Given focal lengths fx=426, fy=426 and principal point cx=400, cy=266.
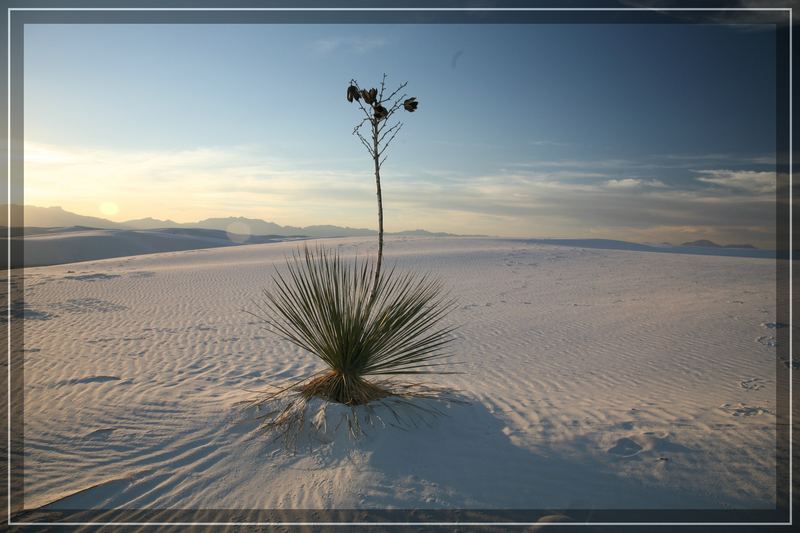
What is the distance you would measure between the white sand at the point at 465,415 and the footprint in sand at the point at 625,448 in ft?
0.06

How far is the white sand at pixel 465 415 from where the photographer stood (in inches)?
149

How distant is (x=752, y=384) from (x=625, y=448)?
4082mm

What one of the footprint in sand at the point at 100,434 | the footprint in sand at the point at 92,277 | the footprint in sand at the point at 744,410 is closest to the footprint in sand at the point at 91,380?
the footprint in sand at the point at 100,434

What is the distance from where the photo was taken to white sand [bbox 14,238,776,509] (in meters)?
3.79

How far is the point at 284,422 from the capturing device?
15.2ft

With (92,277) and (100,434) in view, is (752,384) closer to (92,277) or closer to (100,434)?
(100,434)

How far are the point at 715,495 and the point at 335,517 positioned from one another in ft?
10.7

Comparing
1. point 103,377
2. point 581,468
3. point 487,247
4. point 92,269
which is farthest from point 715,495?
point 92,269

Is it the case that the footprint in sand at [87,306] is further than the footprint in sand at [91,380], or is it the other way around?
the footprint in sand at [87,306]

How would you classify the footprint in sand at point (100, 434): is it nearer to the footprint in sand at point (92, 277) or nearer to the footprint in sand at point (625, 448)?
the footprint in sand at point (625, 448)

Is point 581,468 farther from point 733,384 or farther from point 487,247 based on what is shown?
point 487,247

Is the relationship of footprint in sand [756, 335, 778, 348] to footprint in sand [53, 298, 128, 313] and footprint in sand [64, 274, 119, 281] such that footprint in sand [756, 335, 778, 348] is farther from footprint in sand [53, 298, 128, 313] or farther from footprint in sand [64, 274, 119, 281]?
footprint in sand [64, 274, 119, 281]

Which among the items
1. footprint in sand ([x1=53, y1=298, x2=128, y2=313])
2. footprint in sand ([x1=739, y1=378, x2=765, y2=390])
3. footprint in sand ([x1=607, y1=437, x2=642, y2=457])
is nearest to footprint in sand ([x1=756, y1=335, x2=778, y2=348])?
footprint in sand ([x1=739, y1=378, x2=765, y2=390])

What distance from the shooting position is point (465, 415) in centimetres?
495
